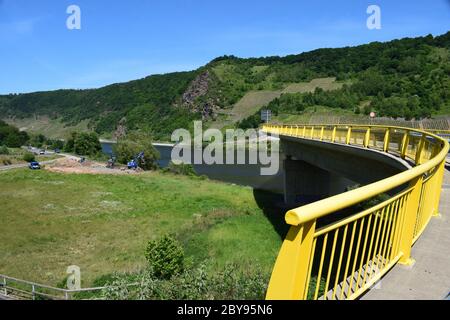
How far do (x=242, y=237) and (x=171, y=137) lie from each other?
132647 millimetres

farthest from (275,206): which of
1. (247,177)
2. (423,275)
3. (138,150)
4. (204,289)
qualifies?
(138,150)

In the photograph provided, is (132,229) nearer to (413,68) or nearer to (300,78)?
(413,68)

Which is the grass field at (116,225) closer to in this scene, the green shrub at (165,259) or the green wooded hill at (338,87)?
the green shrub at (165,259)

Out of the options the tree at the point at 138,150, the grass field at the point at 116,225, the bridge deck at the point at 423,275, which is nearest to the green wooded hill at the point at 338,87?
the tree at the point at 138,150

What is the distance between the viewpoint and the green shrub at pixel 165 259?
1509 centimetres

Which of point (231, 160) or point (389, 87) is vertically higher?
point (389, 87)

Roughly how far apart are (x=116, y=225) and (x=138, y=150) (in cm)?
3593

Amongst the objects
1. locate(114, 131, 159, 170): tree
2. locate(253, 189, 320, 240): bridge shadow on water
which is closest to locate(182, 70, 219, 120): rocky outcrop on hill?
locate(114, 131, 159, 170): tree

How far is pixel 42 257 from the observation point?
20.7m

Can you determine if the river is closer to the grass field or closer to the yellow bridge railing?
the grass field

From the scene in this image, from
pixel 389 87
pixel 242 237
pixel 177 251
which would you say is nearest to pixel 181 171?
pixel 242 237

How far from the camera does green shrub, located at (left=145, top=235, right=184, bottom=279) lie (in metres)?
15.1

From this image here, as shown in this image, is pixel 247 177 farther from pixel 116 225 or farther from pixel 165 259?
pixel 165 259
